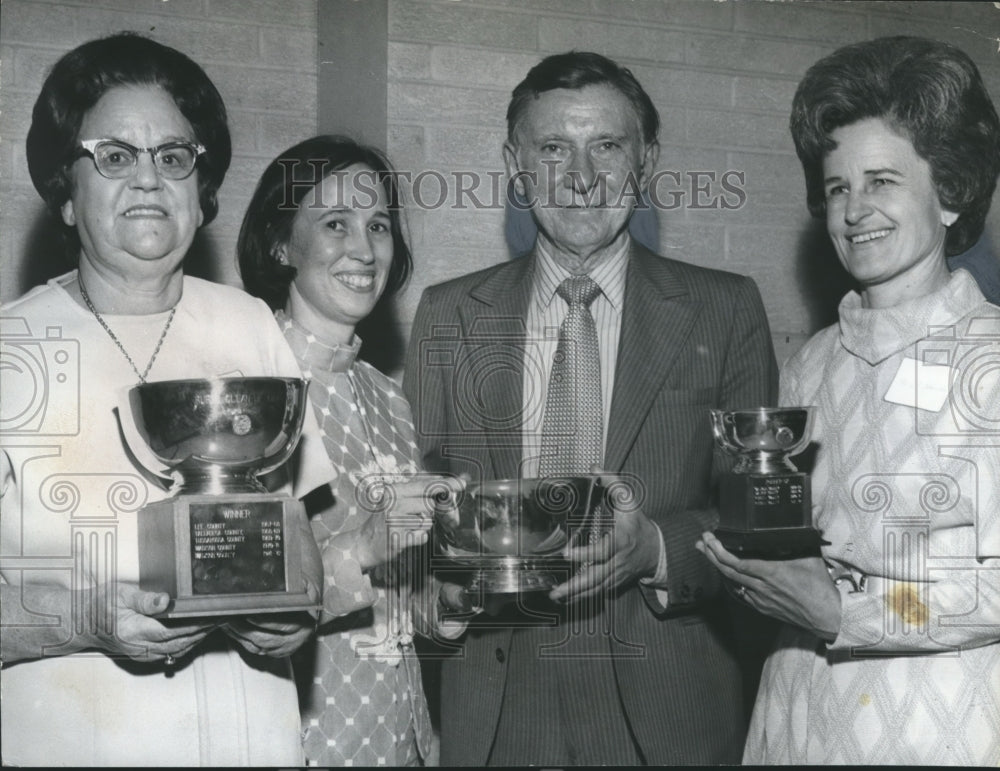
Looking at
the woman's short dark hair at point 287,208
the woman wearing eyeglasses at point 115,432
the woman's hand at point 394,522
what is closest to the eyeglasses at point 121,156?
the woman wearing eyeglasses at point 115,432

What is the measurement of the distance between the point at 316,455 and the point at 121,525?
366 millimetres

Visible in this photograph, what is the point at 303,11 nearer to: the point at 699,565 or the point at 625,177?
the point at 625,177

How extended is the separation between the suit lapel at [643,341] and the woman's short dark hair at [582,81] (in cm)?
30

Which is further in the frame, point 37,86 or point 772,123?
point 772,123

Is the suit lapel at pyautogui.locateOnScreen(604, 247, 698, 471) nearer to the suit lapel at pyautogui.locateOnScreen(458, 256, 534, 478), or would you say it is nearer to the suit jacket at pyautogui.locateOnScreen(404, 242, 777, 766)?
the suit jacket at pyautogui.locateOnScreen(404, 242, 777, 766)

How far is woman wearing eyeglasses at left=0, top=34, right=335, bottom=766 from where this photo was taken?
6.48 ft

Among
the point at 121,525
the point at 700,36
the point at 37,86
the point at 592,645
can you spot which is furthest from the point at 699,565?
the point at 37,86

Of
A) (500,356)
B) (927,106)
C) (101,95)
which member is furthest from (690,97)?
(101,95)

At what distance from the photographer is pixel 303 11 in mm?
2607

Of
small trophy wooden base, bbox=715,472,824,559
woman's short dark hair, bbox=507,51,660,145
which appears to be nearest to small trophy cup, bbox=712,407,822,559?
small trophy wooden base, bbox=715,472,824,559

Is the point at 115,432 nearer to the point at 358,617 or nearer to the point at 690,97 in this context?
the point at 358,617

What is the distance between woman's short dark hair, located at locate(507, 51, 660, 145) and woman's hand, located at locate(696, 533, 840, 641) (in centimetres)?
91

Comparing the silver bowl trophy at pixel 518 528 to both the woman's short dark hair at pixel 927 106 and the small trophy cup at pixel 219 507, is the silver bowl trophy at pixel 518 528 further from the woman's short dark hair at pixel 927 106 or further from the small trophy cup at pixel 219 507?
the woman's short dark hair at pixel 927 106

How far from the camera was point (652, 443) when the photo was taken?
231cm
